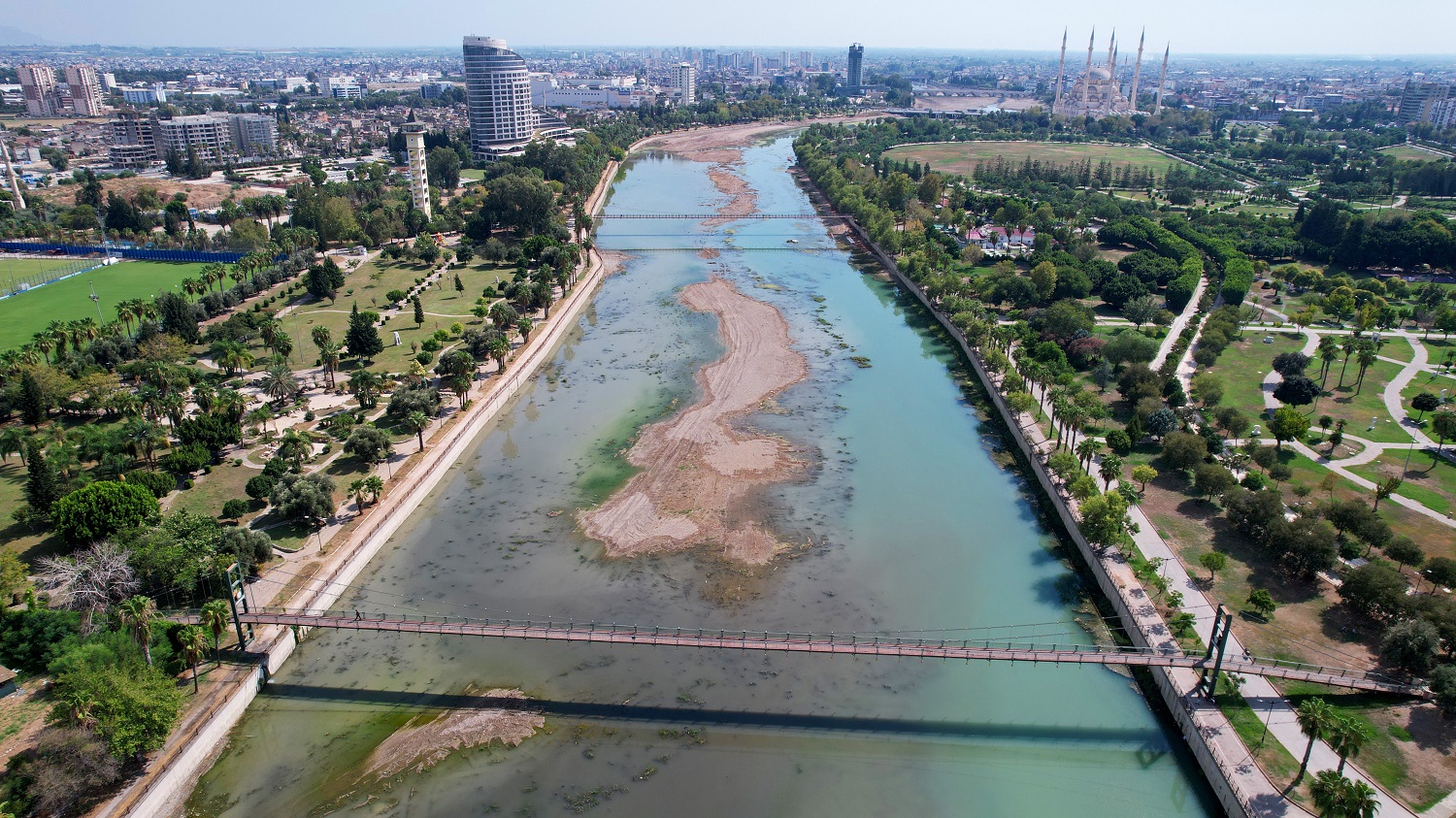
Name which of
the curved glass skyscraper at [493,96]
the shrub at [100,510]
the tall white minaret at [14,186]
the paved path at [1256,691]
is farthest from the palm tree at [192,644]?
the curved glass skyscraper at [493,96]

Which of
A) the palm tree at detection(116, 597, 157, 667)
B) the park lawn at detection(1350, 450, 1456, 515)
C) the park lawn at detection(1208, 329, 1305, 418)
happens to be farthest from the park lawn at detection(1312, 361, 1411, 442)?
the palm tree at detection(116, 597, 157, 667)

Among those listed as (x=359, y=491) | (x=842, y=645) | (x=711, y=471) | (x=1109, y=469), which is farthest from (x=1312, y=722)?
(x=359, y=491)

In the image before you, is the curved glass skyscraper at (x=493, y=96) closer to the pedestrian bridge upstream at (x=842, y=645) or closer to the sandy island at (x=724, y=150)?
the sandy island at (x=724, y=150)

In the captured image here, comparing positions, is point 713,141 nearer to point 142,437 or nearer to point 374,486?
point 142,437

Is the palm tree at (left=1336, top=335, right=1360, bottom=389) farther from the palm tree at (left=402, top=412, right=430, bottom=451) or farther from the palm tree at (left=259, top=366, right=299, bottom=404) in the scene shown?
the palm tree at (left=259, top=366, right=299, bottom=404)

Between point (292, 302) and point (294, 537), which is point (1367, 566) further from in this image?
point (292, 302)

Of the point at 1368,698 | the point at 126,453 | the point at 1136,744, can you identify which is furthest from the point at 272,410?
the point at 1368,698

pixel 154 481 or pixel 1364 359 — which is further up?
pixel 1364 359

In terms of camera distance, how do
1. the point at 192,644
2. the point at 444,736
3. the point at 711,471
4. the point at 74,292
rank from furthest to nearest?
the point at 74,292 < the point at 711,471 < the point at 444,736 < the point at 192,644

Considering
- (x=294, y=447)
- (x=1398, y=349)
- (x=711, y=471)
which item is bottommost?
(x=711, y=471)
